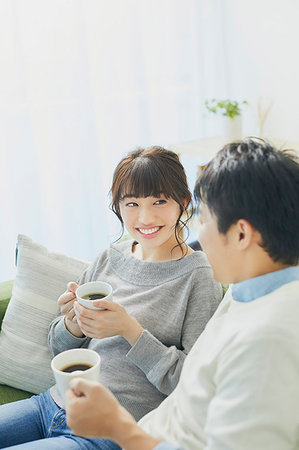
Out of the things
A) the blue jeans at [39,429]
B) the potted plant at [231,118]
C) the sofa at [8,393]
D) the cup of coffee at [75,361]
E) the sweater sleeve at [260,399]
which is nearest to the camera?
the sweater sleeve at [260,399]

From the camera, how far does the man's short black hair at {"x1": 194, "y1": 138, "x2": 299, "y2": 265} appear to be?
100cm

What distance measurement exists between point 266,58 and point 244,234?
2.69m

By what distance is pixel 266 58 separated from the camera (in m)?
3.45

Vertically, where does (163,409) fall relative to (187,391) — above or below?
below

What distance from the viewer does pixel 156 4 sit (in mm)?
3291

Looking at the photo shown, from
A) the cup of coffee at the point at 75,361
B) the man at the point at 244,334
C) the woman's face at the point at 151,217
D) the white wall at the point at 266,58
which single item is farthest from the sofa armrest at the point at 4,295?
the white wall at the point at 266,58

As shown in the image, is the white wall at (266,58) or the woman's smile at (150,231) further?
the white wall at (266,58)

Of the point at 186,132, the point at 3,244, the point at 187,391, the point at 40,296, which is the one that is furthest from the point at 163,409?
the point at 186,132

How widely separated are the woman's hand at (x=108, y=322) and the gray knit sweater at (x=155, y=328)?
0.11 feet

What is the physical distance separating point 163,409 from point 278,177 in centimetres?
57

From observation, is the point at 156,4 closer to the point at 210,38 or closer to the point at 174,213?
the point at 210,38

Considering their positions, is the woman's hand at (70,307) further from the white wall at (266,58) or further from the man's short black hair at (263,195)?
the white wall at (266,58)

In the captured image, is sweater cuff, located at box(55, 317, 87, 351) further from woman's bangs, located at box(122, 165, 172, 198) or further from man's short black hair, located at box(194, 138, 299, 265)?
man's short black hair, located at box(194, 138, 299, 265)

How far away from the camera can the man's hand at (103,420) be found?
1.04 meters
